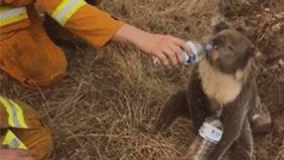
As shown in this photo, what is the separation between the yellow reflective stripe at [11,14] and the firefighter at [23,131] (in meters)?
0.44

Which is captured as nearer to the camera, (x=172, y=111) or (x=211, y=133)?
(x=211, y=133)

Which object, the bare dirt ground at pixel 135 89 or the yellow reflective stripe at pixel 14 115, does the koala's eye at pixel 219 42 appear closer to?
the bare dirt ground at pixel 135 89

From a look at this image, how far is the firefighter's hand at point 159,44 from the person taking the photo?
6.40 feet

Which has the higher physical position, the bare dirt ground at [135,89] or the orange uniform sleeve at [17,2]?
the orange uniform sleeve at [17,2]

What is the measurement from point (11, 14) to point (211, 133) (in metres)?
1.31

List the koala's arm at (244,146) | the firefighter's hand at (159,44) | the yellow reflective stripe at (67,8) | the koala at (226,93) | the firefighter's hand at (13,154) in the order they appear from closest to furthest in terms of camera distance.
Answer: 1. the firefighter's hand at (159,44)
2. the firefighter's hand at (13,154)
3. the yellow reflective stripe at (67,8)
4. the koala at (226,93)
5. the koala's arm at (244,146)

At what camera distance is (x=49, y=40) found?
2.93 m

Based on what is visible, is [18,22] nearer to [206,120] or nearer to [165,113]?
[165,113]

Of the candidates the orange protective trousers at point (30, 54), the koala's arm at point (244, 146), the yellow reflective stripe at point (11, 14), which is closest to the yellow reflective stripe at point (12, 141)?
the orange protective trousers at point (30, 54)

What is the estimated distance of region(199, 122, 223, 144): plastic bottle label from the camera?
238 cm

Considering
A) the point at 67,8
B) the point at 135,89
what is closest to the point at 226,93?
the point at 135,89

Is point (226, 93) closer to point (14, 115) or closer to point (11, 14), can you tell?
point (14, 115)

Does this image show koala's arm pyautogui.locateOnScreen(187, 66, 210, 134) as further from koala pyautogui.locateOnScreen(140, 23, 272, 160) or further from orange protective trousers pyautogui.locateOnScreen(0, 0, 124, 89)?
orange protective trousers pyautogui.locateOnScreen(0, 0, 124, 89)

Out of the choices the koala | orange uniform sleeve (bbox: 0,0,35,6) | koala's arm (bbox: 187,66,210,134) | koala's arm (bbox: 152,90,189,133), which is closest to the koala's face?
the koala
